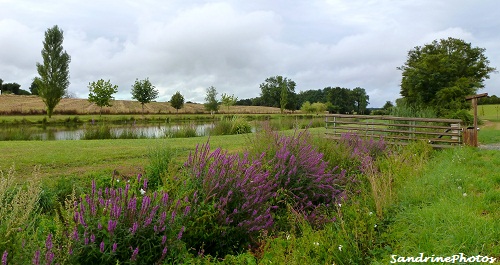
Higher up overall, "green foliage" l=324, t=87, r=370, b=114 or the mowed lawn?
"green foliage" l=324, t=87, r=370, b=114

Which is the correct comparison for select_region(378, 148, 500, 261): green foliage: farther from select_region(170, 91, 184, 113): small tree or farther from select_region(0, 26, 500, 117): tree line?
select_region(170, 91, 184, 113): small tree

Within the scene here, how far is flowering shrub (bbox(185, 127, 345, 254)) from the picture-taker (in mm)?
4359

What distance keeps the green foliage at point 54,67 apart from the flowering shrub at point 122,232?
48.5 m

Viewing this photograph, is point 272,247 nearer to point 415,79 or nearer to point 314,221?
point 314,221

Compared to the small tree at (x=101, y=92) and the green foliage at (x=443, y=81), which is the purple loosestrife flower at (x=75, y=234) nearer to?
the green foliage at (x=443, y=81)

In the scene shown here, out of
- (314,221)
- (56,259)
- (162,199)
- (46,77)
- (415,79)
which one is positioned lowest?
(314,221)

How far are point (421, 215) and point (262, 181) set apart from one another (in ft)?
6.94

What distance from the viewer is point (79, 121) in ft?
131

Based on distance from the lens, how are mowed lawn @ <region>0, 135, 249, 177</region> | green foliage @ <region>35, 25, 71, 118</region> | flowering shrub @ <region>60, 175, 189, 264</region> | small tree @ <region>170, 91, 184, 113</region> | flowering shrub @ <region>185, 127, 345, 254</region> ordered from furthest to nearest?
small tree @ <region>170, 91, 184, 113</region> < green foliage @ <region>35, 25, 71, 118</region> < mowed lawn @ <region>0, 135, 249, 177</region> < flowering shrub @ <region>185, 127, 345, 254</region> < flowering shrub @ <region>60, 175, 189, 264</region>

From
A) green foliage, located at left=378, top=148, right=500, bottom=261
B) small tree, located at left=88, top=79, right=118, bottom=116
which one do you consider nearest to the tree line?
small tree, located at left=88, top=79, right=118, bottom=116

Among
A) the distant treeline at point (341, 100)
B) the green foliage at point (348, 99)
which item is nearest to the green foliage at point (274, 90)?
the distant treeline at point (341, 100)

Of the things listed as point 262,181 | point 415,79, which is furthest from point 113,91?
point 262,181

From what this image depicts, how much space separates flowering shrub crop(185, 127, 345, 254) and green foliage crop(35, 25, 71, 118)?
155ft

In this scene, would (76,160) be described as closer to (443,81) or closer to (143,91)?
(443,81)
